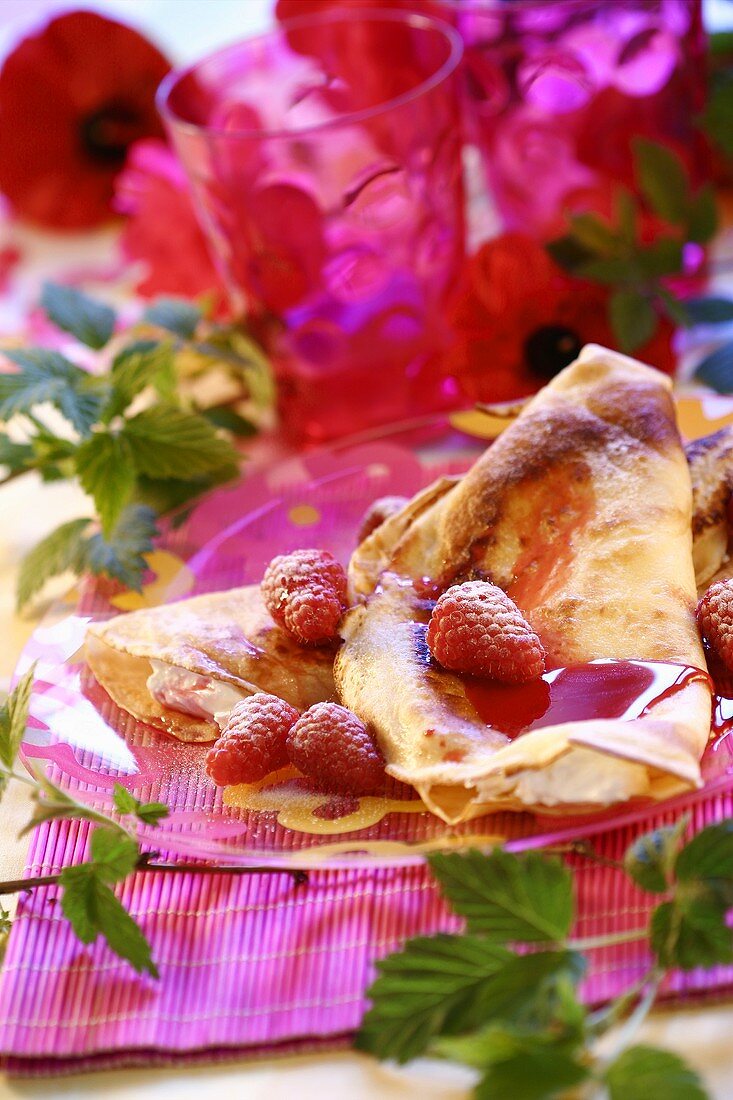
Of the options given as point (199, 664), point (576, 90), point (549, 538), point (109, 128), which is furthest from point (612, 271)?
point (109, 128)

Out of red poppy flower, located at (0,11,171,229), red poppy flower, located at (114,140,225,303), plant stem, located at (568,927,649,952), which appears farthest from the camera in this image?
red poppy flower, located at (0,11,171,229)

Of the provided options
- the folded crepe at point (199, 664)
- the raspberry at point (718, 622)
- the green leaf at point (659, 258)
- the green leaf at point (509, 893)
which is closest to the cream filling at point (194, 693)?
the folded crepe at point (199, 664)

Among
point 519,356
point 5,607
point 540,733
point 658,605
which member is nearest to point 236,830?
point 540,733

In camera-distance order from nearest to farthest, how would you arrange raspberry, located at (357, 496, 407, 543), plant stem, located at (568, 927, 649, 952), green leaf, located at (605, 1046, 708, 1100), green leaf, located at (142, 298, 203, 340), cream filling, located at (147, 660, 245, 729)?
green leaf, located at (605, 1046, 708, 1100) → plant stem, located at (568, 927, 649, 952) → cream filling, located at (147, 660, 245, 729) → raspberry, located at (357, 496, 407, 543) → green leaf, located at (142, 298, 203, 340)

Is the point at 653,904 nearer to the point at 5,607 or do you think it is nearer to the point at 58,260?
the point at 5,607

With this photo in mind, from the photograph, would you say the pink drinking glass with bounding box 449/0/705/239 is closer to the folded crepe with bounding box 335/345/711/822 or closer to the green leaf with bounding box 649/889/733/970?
the folded crepe with bounding box 335/345/711/822

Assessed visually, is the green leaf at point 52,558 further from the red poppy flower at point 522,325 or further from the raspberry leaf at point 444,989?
the raspberry leaf at point 444,989

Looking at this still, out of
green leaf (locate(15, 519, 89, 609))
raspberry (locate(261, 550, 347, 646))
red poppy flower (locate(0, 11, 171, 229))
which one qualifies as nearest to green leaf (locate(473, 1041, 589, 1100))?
raspberry (locate(261, 550, 347, 646))
